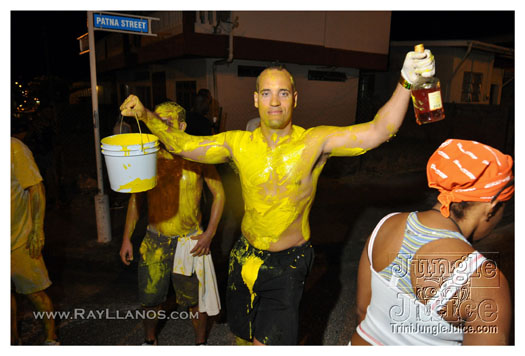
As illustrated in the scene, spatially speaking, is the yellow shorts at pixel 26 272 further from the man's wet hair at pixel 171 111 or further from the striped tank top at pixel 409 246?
the striped tank top at pixel 409 246

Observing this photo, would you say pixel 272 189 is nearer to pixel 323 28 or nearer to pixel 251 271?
pixel 251 271

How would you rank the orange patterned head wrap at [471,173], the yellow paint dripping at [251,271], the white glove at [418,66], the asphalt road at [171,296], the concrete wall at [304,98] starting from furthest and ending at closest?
the concrete wall at [304,98] < the asphalt road at [171,296] < the yellow paint dripping at [251,271] < the white glove at [418,66] < the orange patterned head wrap at [471,173]

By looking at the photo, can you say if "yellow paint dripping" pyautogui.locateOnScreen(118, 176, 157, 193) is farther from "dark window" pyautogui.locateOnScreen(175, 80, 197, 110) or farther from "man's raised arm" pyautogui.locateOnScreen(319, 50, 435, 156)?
"dark window" pyautogui.locateOnScreen(175, 80, 197, 110)

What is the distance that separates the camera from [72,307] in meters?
3.76

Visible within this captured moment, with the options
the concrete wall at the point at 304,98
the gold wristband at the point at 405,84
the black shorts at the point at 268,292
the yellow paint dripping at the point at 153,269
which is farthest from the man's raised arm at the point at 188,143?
the concrete wall at the point at 304,98

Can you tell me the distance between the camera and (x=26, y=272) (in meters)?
2.87

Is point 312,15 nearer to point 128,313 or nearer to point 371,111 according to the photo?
point 371,111

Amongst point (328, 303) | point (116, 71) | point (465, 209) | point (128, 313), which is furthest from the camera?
point (116, 71)

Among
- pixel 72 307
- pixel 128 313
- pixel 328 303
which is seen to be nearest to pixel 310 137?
pixel 328 303

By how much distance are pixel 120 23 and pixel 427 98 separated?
14.8 feet

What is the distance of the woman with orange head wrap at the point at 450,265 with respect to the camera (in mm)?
1427

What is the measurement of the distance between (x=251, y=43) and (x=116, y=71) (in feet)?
41.5

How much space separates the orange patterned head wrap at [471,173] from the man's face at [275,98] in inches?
43.8

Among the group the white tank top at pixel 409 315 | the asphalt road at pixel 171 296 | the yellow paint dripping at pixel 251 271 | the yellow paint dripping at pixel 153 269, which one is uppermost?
the white tank top at pixel 409 315
